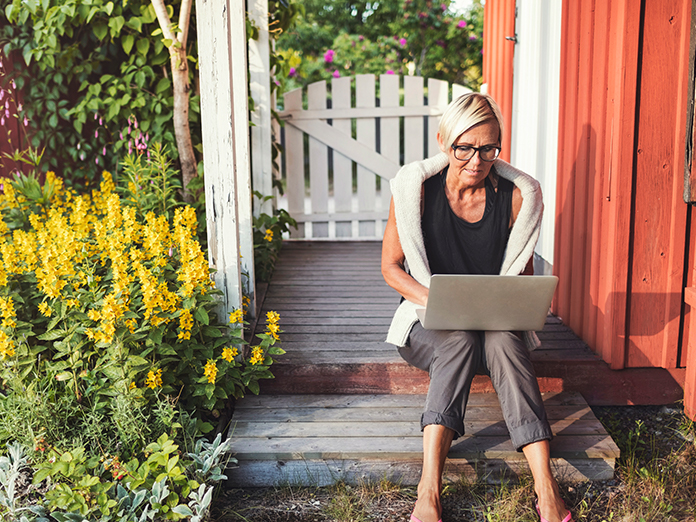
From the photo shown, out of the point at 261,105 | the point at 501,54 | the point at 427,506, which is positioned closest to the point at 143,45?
the point at 261,105

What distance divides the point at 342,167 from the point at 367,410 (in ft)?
10.8

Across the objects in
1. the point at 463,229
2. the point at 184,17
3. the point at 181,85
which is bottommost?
the point at 463,229

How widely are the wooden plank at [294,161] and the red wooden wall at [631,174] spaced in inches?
115

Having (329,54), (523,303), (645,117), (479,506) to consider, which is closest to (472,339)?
(523,303)

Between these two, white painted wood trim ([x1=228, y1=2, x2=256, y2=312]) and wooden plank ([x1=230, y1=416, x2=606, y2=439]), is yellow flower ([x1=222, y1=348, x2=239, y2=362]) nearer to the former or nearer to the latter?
wooden plank ([x1=230, y1=416, x2=606, y2=439])

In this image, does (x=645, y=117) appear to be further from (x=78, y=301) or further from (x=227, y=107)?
(x=78, y=301)

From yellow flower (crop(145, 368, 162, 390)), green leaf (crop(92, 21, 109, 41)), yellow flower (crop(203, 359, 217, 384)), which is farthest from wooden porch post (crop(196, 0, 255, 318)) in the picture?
green leaf (crop(92, 21, 109, 41))

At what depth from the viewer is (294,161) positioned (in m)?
5.46

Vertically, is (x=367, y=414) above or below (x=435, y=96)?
below

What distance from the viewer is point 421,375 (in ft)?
8.95

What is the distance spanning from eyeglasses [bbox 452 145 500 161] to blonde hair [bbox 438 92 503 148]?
0.11 feet

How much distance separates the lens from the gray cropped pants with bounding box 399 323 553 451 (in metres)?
2.07

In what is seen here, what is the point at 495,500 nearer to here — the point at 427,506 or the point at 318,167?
the point at 427,506

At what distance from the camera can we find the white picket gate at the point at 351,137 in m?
5.42
